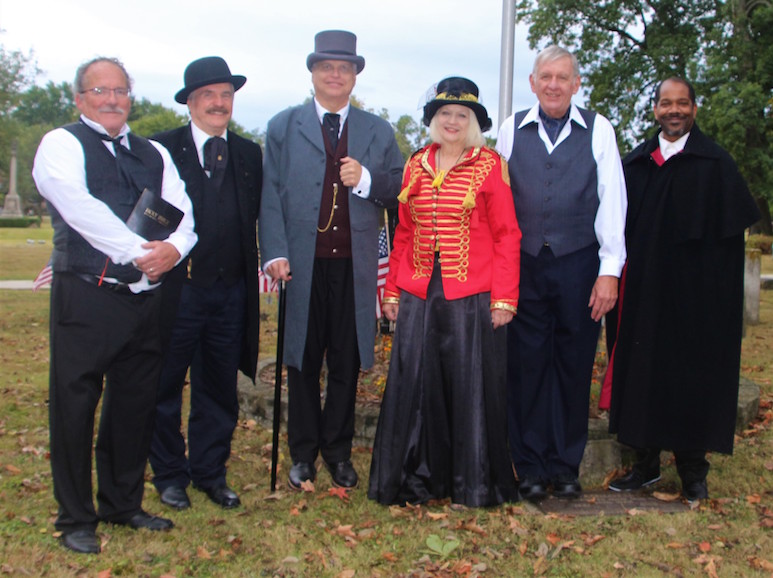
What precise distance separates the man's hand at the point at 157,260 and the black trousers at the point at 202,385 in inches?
17.2

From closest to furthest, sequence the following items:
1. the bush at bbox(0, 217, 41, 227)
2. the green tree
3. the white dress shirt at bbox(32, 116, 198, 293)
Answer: the white dress shirt at bbox(32, 116, 198, 293) < the bush at bbox(0, 217, 41, 227) < the green tree

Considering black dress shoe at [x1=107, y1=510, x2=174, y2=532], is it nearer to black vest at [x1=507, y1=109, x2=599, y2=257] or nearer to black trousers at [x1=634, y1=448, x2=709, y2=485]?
black vest at [x1=507, y1=109, x2=599, y2=257]

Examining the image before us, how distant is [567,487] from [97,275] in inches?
108

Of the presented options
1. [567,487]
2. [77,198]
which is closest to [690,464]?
[567,487]

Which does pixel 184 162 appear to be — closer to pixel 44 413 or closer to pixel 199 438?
pixel 199 438

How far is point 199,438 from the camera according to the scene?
452 centimetres

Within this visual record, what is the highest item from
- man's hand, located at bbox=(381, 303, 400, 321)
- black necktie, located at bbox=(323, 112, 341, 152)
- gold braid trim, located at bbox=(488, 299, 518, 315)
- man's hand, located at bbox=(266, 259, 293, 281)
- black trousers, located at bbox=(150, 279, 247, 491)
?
black necktie, located at bbox=(323, 112, 341, 152)

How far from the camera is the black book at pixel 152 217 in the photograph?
3713 mm

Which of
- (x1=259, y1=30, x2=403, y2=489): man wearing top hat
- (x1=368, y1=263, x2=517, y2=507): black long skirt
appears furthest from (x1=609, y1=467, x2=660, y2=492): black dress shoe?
(x1=259, y1=30, x2=403, y2=489): man wearing top hat

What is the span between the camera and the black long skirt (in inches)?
170

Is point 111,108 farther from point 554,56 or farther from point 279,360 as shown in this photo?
point 554,56

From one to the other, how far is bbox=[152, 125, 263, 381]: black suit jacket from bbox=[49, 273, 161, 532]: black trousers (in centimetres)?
21

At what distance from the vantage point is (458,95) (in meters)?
4.25

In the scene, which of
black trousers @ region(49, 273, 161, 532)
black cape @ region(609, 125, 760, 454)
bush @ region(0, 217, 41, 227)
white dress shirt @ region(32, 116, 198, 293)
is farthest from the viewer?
bush @ region(0, 217, 41, 227)
